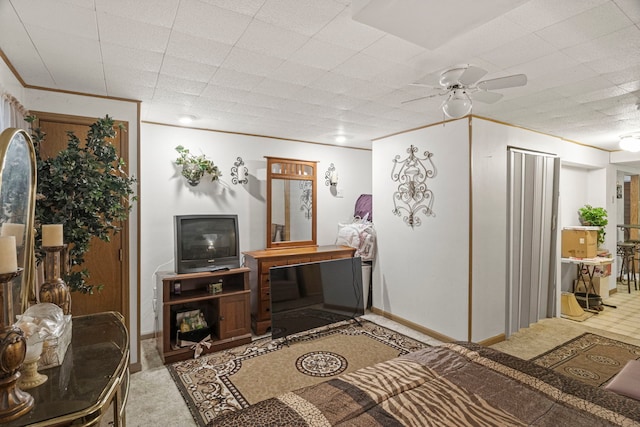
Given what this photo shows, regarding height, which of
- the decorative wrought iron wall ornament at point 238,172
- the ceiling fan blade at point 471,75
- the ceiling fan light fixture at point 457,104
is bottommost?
the decorative wrought iron wall ornament at point 238,172

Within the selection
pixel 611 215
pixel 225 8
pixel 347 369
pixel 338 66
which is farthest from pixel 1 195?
pixel 611 215

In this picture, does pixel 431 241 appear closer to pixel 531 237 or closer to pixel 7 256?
pixel 531 237

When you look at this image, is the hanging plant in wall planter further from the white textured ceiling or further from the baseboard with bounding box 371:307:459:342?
the baseboard with bounding box 371:307:459:342

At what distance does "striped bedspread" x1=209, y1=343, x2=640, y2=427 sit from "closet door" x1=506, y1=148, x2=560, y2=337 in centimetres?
242

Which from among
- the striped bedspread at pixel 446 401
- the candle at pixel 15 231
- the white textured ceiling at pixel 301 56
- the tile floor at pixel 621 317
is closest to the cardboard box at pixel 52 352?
the candle at pixel 15 231

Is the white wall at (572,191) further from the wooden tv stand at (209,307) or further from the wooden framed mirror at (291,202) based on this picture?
the wooden tv stand at (209,307)

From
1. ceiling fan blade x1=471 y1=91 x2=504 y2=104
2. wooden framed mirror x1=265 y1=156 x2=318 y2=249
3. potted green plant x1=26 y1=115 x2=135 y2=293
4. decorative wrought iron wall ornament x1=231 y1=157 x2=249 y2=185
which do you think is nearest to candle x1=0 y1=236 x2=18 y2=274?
potted green plant x1=26 y1=115 x2=135 y2=293

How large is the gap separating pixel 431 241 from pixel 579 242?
9.14 feet

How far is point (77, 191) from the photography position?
79.7 inches

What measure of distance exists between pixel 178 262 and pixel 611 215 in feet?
22.7

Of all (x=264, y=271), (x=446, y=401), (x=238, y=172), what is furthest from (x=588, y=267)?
(x=238, y=172)

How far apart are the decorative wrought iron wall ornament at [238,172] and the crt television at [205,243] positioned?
709 mm

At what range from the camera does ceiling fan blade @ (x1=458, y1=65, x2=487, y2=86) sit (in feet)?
6.54

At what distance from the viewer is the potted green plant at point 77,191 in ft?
6.40
